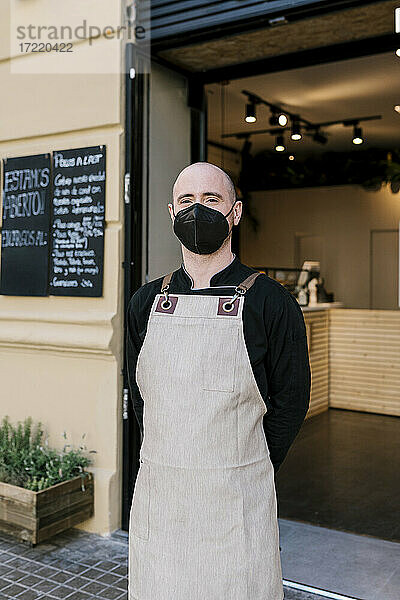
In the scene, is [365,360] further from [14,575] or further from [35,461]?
[14,575]

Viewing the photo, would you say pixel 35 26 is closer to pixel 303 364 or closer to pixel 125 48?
pixel 125 48

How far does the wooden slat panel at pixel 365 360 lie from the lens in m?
8.14

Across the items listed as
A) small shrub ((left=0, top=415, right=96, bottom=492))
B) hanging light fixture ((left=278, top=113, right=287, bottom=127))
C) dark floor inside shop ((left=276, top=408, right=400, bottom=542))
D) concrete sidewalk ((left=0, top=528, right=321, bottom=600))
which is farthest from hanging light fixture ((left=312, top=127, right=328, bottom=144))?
concrete sidewalk ((left=0, top=528, right=321, bottom=600))

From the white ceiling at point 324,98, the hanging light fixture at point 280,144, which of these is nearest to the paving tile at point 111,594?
the white ceiling at point 324,98

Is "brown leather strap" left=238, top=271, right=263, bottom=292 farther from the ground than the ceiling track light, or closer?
closer

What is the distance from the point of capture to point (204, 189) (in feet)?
7.82

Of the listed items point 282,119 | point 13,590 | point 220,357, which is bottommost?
point 13,590

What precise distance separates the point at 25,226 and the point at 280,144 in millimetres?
4193

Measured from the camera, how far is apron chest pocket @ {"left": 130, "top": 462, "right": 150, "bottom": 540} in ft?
8.13

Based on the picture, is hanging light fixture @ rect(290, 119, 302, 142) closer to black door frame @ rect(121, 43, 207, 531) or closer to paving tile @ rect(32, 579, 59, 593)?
black door frame @ rect(121, 43, 207, 531)

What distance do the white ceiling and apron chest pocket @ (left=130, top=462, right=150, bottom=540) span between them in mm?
3386

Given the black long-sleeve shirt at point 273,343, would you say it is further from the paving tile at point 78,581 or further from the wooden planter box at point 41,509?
the wooden planter box at point 41,509

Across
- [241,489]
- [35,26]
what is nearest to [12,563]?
[241,489]

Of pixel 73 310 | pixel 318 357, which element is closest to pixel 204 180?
pixel 73 310
